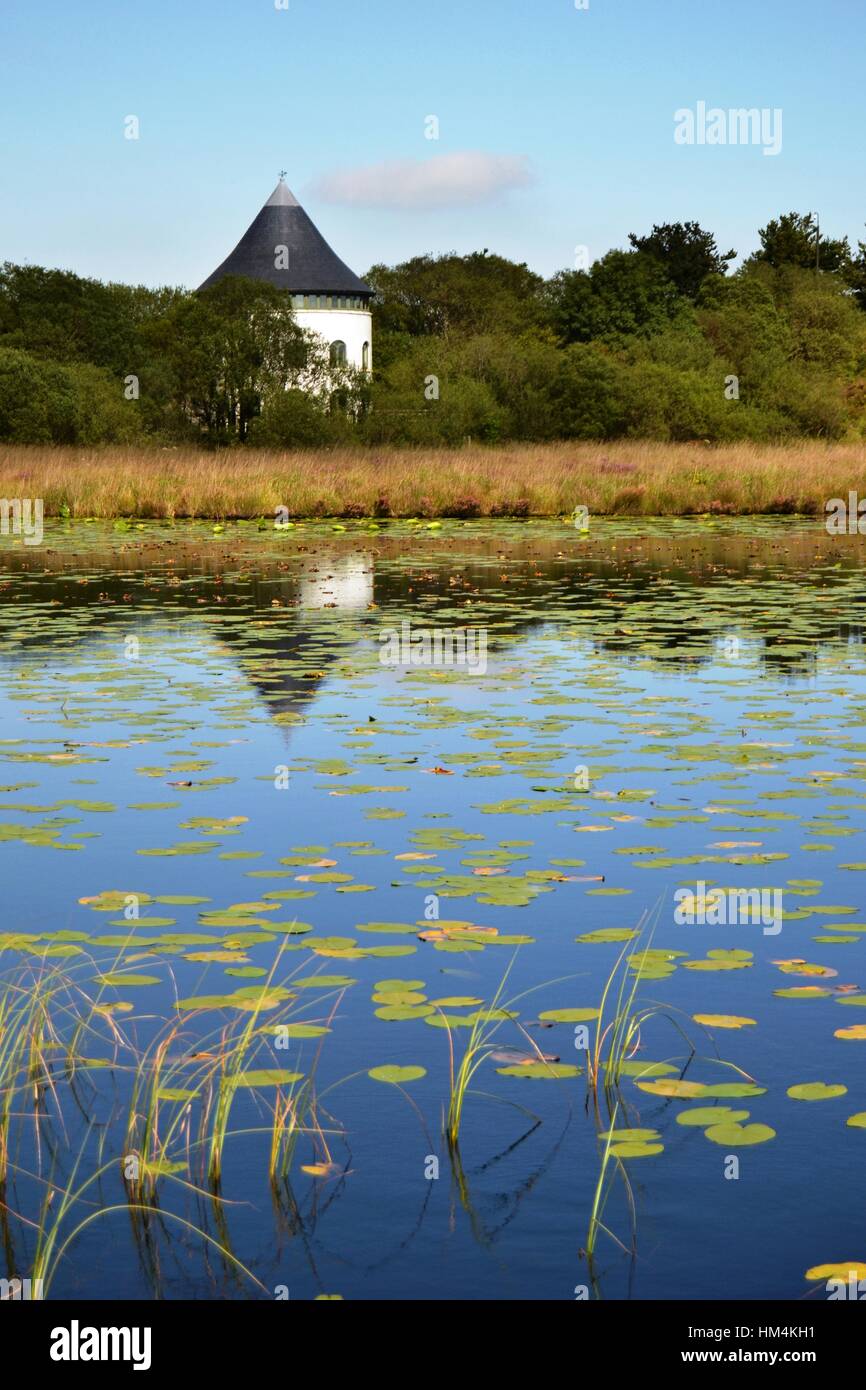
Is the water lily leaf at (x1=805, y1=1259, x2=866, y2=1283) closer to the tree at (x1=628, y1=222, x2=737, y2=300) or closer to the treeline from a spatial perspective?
the treeline

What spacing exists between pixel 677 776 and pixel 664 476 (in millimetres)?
25361

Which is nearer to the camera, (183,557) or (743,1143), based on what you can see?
(743,1143)

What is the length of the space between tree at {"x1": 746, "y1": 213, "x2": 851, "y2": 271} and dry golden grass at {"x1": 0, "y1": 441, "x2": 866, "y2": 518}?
170 feet

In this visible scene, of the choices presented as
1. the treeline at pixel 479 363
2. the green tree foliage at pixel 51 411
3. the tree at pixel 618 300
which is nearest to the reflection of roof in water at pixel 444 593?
the treeline at pixel 479 363

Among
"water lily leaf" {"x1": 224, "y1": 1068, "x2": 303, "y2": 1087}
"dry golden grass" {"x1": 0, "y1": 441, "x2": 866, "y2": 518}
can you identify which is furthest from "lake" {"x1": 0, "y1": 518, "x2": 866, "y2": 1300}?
"dry golden grass" {"x1": 0, "y1": 441, "x2": 866, "y2": 518}

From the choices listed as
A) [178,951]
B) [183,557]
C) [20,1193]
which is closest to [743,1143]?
[20,1193]

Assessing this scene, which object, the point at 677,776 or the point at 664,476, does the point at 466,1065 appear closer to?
the point at 677,776

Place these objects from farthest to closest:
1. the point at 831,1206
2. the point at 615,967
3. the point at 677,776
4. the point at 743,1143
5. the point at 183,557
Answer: the point at 183,557 → the point at 677,776 → the point at 615,967 → the point at 743,1143 → the point at 831,1206

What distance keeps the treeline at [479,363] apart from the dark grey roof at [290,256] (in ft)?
13.6

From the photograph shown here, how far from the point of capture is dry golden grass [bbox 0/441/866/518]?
30438 millimetres

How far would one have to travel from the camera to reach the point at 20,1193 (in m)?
4.07

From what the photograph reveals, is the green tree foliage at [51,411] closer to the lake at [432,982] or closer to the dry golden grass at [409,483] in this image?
the dry golden grass at [409,483]
